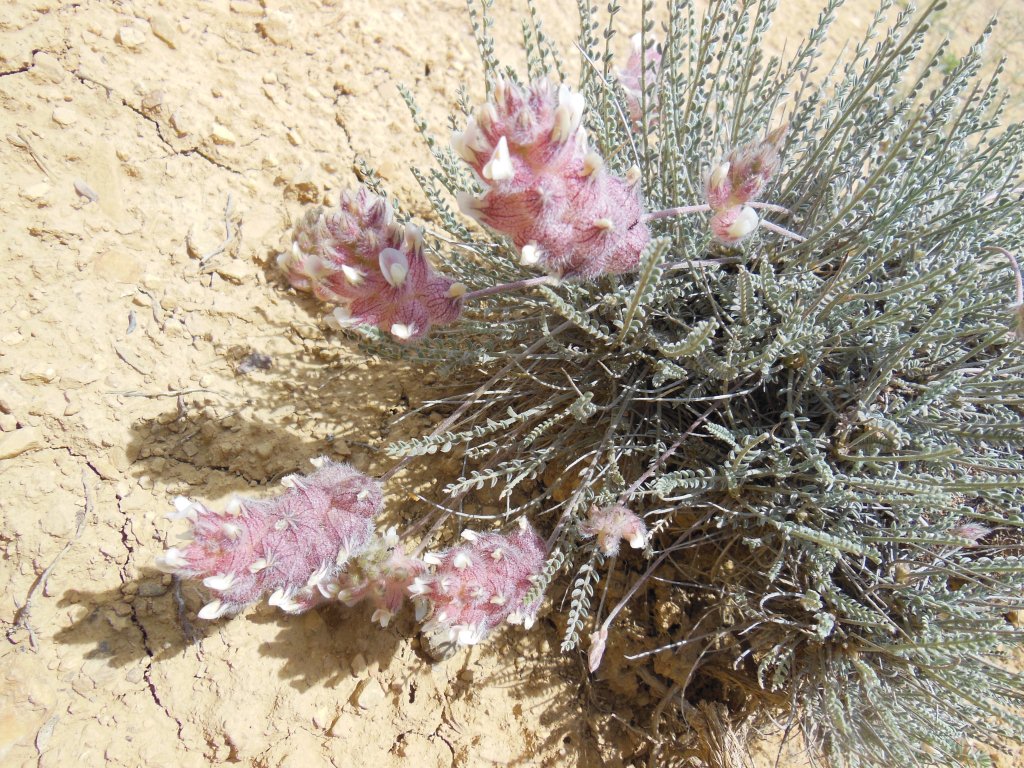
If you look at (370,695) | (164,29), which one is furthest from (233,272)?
(370,695)

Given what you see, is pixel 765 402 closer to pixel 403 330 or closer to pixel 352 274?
pixel 403 330

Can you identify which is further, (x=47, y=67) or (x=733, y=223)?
(x=47, y=67)

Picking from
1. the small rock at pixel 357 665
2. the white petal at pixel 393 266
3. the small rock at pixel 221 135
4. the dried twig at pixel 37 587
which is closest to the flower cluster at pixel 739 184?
the white petal at pixel 393 266

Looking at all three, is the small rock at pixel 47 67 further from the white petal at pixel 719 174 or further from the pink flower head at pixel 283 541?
the white petal at pixel 719 174

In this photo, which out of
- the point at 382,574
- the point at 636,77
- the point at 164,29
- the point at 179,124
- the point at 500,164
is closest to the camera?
the point at 500,164

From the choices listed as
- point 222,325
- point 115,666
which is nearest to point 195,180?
point 222,325

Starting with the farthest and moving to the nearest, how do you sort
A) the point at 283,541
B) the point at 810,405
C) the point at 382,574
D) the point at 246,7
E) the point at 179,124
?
the point at 246,7, the point at 179,124, the point at 810,405, the point at 382,574, the point at 283,541

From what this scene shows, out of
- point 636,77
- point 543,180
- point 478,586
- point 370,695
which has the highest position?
point 636,77
